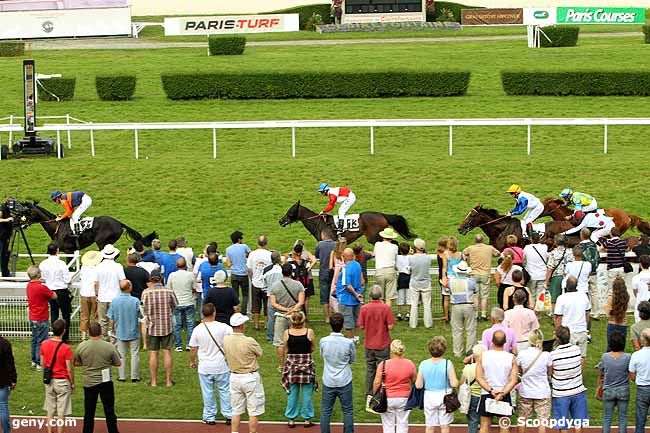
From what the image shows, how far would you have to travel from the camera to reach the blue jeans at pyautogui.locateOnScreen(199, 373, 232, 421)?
914 centimetres

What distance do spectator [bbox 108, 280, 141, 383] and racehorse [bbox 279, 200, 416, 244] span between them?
370cm

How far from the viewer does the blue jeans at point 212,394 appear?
9.14 metres

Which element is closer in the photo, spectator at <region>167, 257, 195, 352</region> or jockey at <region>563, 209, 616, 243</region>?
spectator at <region>167, 257, 195, 352</region>

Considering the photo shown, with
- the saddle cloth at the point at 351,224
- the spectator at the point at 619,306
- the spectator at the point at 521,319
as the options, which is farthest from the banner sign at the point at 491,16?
the spectator at the point at 521,319

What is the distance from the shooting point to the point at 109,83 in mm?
24953

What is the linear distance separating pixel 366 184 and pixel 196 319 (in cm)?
582

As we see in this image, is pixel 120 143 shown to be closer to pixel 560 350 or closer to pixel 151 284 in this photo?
pixel 151 284

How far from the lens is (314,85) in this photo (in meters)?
24.6

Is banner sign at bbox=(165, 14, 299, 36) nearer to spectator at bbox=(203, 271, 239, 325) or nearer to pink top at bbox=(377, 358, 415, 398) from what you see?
spectator at bbox=(203, 271, 239, 325)

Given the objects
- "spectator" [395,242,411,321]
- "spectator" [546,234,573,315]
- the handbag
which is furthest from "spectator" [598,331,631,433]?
"spectator" [395,242,411,321]

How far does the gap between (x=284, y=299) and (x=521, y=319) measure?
6.83ft

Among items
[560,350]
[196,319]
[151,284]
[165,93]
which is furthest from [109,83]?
[560,350]

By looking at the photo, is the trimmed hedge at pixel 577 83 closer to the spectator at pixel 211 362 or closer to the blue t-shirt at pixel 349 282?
the blue t-shirt at pixel 349 282

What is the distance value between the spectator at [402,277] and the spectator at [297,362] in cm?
308
